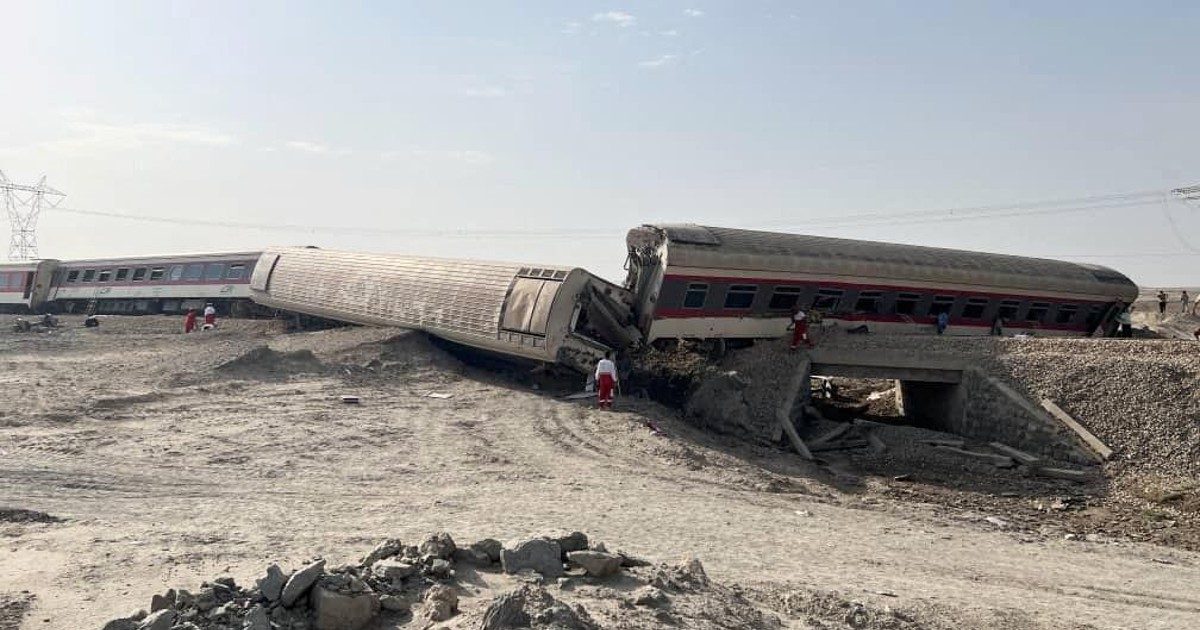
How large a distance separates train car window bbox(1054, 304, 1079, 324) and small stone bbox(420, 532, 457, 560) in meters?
28.7

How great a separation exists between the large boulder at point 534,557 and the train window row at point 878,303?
1535 cm

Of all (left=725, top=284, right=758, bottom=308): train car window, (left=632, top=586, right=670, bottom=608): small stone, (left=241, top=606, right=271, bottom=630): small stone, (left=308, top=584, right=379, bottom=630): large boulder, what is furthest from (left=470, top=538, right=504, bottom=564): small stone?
(left=725, top=284, right=758, bottom=308): train car window

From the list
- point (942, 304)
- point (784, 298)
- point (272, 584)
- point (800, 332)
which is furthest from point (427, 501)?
point (942, 304)

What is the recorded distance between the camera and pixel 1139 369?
56.6ft

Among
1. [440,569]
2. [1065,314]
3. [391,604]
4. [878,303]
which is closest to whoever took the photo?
[391,604]

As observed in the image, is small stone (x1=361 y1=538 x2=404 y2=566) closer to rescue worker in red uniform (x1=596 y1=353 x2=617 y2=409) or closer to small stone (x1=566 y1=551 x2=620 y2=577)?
small stone (x1=566 y1=551 x2=620 y2=577)

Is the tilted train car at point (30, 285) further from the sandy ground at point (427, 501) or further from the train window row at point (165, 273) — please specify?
the sandy ground at point (427, 501)

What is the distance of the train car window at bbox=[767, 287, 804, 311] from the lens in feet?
78.8

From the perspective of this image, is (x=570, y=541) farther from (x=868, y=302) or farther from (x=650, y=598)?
(x=868, y=302)

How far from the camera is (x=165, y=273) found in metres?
36.7

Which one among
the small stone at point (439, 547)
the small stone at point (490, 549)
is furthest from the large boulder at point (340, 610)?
the small stone at point (490, 549)


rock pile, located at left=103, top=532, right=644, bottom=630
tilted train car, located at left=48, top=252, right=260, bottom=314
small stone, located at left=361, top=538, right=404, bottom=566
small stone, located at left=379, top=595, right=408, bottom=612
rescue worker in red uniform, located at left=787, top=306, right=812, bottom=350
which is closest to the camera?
rock pile, located at left=103, top=532, right=644, bottom=630

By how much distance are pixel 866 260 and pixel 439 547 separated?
21094mm

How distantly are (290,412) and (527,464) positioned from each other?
5601 mm
